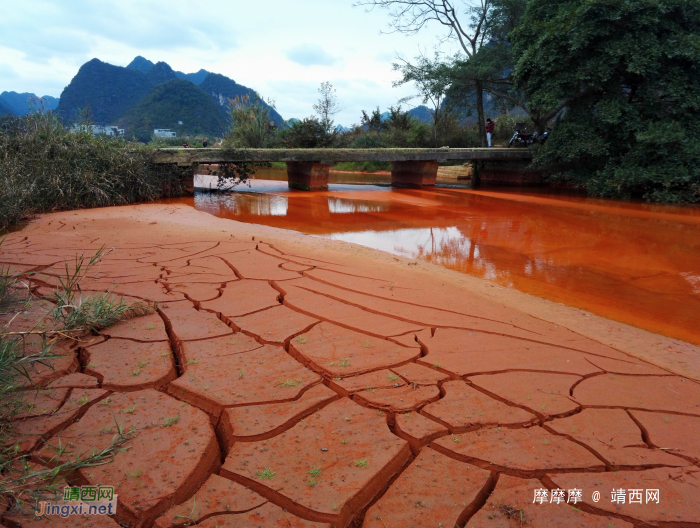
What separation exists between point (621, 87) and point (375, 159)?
6.74 meters

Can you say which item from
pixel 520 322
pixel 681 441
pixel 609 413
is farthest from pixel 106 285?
pixel 681 441

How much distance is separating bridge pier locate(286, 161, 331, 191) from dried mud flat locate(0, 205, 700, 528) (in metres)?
10.1

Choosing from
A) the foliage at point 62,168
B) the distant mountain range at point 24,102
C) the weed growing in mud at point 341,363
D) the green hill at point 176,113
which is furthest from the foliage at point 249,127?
the green hill at point 176,113

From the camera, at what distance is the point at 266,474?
1.60 meters

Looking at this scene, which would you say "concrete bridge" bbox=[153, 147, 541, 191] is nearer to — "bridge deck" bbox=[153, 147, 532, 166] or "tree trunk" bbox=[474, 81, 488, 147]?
"bridge deck" bbox=[153, 147, 532, 166]

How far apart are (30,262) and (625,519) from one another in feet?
15.7

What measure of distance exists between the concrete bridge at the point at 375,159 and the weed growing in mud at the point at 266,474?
10.2 m

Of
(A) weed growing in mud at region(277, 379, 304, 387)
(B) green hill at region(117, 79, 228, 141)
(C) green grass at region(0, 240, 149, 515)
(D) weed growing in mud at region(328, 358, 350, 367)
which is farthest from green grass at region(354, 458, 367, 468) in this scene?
(B) green hill at region(117, 79, 228, 141)

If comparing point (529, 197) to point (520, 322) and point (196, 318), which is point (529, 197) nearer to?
point (520, 322)

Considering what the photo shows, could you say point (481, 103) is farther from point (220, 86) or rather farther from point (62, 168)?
point (220, 86)

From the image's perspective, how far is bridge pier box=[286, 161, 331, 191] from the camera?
13344mm

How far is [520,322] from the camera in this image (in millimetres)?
3336

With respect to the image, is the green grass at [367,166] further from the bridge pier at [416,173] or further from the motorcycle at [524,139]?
the motorcycle at [524,139]

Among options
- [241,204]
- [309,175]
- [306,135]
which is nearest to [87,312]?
[241,204]
